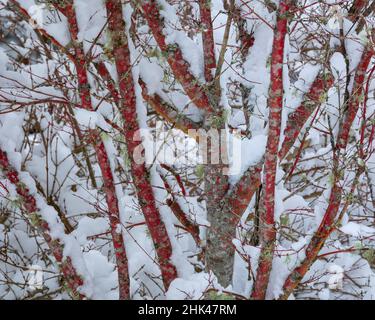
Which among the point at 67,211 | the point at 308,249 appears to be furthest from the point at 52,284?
the point at 308,249

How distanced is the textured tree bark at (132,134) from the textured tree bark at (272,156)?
0.69m

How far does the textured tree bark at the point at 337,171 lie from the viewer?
3043mm

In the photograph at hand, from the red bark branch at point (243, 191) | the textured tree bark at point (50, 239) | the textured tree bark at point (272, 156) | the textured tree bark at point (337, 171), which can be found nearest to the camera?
the textured tree bark at point (272, 156)

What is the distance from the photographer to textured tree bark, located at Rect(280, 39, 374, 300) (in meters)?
3.04

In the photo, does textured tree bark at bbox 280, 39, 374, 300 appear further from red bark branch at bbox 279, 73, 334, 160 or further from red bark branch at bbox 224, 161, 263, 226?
red bark branch at bbox 224, 161, 263, 226

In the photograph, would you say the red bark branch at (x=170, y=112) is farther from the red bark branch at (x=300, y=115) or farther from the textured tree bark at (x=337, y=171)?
the textured tree bark at (x=337, y=171)

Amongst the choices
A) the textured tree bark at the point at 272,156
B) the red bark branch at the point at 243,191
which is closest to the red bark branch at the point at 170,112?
the red bark branch at the point at 243,191

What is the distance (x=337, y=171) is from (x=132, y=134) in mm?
1364

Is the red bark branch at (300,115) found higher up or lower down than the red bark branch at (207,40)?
lower down

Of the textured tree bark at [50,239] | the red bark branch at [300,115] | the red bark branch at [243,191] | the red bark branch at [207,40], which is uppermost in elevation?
the red bark branch at [207,40]

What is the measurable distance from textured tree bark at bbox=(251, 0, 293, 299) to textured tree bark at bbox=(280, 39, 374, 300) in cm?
27

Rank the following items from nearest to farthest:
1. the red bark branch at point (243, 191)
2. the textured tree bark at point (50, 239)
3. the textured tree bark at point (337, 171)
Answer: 1. the textured tree bark at point (337, 171)
2. the textured tree bark at point (50, 239)
3. the red bark branch at point (243, 191)
